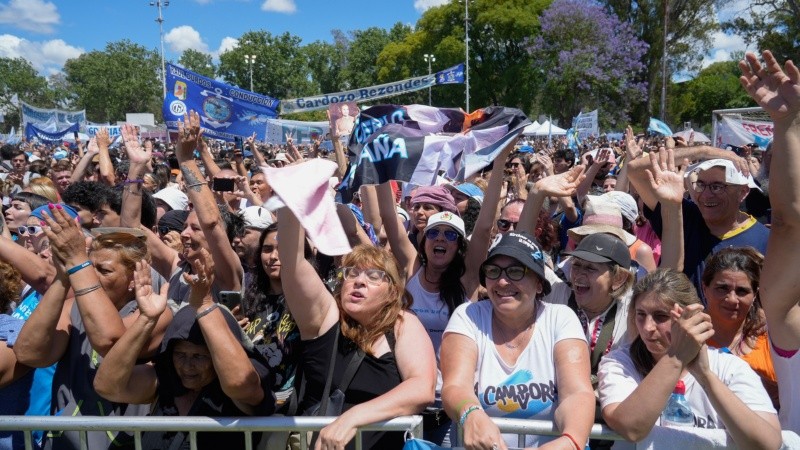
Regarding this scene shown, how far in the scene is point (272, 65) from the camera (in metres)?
74.5

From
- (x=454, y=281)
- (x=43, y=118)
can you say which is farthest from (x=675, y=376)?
(x=43, y=118)

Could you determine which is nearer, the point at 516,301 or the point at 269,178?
the point at 269,178

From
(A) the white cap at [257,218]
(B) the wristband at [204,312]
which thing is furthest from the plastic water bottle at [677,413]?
(A) the white cap at [257,218]

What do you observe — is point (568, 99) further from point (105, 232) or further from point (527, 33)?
point (105, 232)

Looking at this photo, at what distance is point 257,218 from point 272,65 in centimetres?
7383

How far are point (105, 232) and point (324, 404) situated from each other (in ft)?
4.55

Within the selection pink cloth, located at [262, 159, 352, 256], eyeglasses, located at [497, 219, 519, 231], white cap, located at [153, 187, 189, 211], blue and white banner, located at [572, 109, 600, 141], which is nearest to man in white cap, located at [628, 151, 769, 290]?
eyeglasses, located at [497, 219, 519, 231]

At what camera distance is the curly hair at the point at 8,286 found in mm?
3234

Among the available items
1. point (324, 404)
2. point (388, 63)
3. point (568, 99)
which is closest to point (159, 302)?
point (324, 404)

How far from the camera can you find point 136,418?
242cm

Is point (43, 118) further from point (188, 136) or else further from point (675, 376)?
point (675, 376)

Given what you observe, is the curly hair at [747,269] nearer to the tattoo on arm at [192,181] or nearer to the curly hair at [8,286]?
the tattoo on arm at [192,181]

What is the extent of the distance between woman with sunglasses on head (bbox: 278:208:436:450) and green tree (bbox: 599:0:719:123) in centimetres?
3788

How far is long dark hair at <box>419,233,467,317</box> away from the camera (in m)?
3.61
